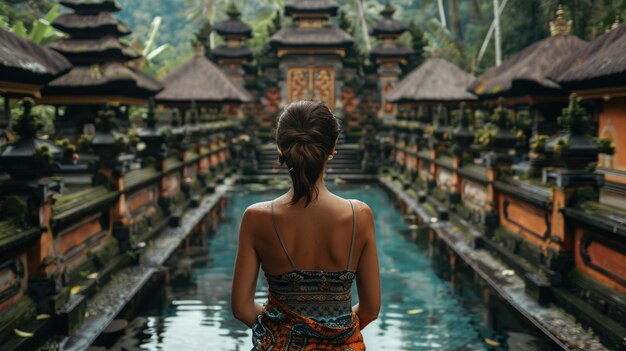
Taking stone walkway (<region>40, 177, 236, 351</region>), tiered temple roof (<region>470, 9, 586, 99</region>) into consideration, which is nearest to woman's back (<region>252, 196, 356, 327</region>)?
stone walkway (<region>40, 177, 236, 351</region>)

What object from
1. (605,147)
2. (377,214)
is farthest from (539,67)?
(605,147)

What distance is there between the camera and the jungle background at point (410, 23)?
24.9 metres

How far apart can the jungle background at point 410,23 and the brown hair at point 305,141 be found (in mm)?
15568

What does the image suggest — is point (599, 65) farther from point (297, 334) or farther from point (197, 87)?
point (197, 87)

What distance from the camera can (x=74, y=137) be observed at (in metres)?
18.3

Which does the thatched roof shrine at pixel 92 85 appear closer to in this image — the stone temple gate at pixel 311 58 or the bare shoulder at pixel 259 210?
the bare shoulder at pixel 259 210

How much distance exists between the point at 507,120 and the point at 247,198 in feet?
32.5

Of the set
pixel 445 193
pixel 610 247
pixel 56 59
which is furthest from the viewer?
pixel 445 193

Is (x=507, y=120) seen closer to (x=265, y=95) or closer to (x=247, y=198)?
(x=247, y=198)

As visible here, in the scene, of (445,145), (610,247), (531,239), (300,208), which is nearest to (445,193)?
(445,145)

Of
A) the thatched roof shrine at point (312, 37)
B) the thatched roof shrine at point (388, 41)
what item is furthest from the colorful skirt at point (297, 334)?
the thatched roof shrine at point (388, 41)

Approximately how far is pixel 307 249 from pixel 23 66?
319 inches

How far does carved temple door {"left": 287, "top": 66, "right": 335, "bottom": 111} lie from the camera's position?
1357 inches

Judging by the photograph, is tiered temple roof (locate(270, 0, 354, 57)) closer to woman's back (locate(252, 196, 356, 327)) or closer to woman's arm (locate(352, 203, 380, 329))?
woman's arm (locate(352, 203, 380, 329))
